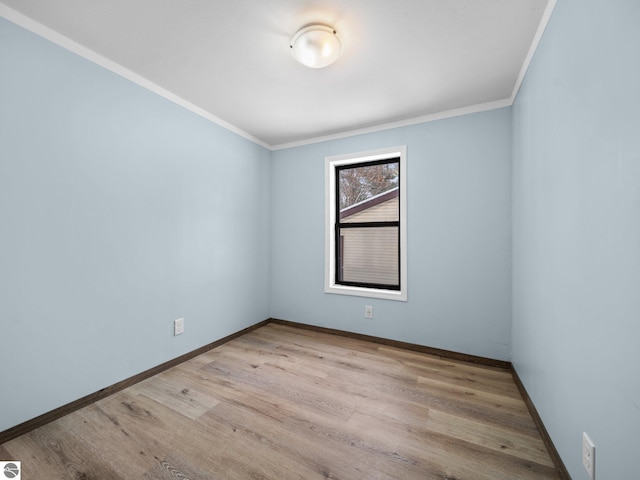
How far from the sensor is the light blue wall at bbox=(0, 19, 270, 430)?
1479 millimetres

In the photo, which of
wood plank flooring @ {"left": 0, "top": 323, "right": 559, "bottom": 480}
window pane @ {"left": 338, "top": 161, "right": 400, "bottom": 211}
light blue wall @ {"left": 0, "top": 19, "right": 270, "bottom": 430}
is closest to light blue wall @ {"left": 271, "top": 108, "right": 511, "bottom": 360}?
window pane @ {"left": 338, "top": 161, "right": 400, "bottom": 211}

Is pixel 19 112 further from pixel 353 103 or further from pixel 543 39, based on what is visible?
pixel 543 39

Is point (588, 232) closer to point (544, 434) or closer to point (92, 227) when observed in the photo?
point (544, 434)

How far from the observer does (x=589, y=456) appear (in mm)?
990

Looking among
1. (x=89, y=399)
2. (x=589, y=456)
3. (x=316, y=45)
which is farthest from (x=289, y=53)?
(x=89, y=399)

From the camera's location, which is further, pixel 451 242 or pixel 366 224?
pixel 366 224

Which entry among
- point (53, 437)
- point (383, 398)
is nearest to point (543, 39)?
point (383, 398)

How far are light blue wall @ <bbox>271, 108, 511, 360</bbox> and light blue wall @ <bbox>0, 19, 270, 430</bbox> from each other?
1.47 metres

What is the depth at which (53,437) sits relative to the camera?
1.48 meters

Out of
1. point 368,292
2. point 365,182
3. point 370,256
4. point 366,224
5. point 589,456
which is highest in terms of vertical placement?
point 365,182

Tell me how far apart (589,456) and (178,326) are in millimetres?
2705

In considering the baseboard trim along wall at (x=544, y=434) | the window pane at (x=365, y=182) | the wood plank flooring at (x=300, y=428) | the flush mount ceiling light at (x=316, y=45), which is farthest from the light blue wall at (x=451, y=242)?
the flush mount ceiling light at (x=316, y=45)

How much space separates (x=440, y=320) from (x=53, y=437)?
2953 mm

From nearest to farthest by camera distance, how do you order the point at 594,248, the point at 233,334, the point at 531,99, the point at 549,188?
the point at 594,248 → the point at 549,188 → the point at 531,99 → the point at 233,334
